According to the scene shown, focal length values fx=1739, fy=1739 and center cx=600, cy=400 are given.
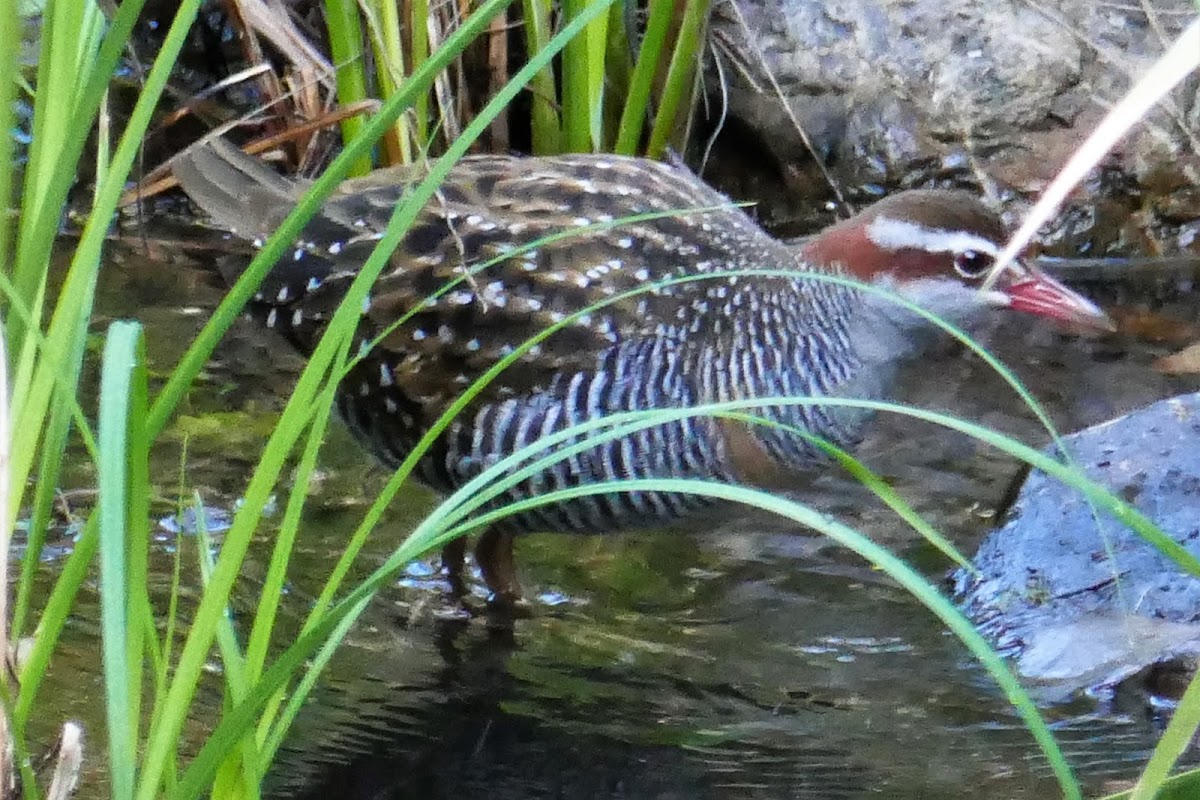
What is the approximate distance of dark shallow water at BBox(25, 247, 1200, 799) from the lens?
2764 millimetres

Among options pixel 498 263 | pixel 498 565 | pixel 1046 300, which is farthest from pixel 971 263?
pixel 498 565

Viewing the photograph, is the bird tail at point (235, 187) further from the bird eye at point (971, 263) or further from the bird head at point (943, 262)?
the bird eye at point (971, 263)

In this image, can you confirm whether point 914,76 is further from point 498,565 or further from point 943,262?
point 498,565

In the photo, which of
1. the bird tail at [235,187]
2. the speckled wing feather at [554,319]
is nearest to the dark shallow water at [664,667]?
the speckled wing feather at [554,319]

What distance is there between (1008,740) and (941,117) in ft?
10.4

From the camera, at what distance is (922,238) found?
3529 millimetres

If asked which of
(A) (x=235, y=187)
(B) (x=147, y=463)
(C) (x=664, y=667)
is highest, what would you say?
(B) (x=147, y=463)

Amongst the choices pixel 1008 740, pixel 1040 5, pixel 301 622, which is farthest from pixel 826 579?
pixel 1040 5

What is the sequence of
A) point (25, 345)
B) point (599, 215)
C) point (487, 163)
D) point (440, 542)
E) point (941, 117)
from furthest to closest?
1. point (941, 117)
2. point (487, 163)
3. point (599, 215)
4. point (25, 345)
5. point (440, 542)

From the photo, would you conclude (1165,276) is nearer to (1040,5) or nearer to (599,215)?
(1040,5)

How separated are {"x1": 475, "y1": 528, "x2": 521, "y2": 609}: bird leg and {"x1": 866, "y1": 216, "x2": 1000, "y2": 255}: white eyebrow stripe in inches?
39.2

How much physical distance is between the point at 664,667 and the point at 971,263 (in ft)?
3.41

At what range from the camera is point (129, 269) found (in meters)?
5.13

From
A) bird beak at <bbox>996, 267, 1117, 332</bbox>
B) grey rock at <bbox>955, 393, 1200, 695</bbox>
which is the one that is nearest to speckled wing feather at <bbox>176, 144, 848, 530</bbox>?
bird beak at <bbox>996, 267, 1117, 332</bbox>
